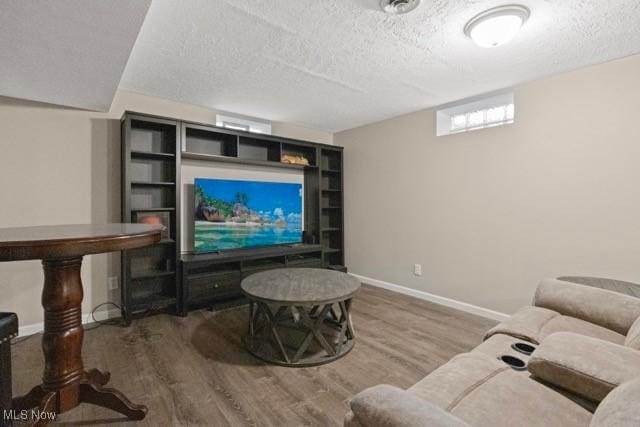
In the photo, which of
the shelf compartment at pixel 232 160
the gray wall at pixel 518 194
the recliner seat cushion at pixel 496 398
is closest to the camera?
the recliner seat cushion at pixel 496 398

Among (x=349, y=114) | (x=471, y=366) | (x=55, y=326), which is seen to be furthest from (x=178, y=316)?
(x=349, y=114)

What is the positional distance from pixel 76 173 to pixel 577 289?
3907 millimetres

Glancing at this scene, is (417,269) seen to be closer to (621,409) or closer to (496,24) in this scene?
(496,24)

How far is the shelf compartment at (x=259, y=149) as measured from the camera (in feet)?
12.0

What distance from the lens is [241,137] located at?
348 cm

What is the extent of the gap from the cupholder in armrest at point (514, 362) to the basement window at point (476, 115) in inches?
89.9

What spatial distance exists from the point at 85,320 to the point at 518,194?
4.11 m

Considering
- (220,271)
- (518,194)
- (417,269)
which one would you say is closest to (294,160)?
(220,271)

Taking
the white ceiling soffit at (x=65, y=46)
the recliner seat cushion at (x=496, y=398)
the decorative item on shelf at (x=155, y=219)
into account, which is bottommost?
the recliner seat cushion at (x=496, y=398)

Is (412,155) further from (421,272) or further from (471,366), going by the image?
(471,366)

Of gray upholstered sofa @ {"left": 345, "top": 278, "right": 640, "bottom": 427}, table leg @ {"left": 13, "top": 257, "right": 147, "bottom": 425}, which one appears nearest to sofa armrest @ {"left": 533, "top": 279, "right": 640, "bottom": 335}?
gray upholstered sofa @ {"left": 345, "top": 278, "right": 640, "bottom": 427}

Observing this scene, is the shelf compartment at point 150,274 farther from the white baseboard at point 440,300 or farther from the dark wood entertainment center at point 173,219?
the white baseboard at point 440,300

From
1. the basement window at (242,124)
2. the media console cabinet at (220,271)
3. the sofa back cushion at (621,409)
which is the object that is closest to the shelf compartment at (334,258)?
the media console cabinet at (220,271)

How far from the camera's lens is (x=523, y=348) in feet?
4.54
